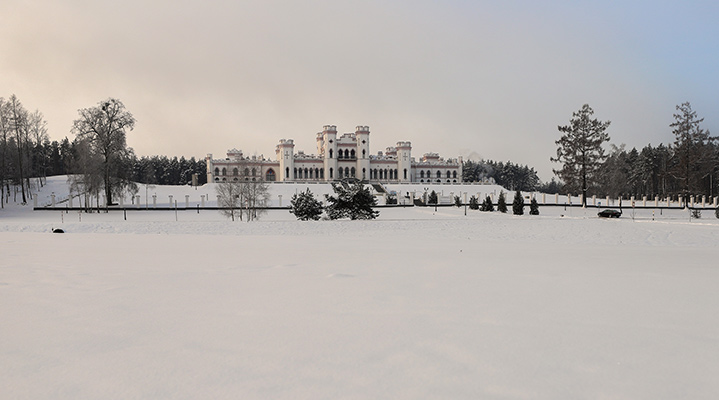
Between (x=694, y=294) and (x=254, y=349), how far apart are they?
18.7ft

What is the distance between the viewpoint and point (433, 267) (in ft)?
26.2

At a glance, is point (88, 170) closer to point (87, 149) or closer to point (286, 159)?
point (87, 149)

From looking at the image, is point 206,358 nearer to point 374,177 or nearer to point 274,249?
point 274,249

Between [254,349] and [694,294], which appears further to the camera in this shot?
[694,294]

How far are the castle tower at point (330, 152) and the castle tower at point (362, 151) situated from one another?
517cm

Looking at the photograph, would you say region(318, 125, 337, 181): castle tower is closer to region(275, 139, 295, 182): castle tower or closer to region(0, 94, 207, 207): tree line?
region(275, 139, 295, 182): castle tower

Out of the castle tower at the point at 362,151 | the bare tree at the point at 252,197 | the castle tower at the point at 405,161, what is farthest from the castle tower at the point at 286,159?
the bare tree at the point at 252,197

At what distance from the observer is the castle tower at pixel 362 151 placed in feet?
315

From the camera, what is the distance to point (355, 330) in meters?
4.08

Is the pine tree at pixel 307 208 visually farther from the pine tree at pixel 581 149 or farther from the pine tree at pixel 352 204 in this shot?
the pine tree at pixel 581 149

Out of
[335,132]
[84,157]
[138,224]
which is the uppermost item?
[335,132]

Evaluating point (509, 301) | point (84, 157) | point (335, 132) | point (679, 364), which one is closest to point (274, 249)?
point (509, 301)

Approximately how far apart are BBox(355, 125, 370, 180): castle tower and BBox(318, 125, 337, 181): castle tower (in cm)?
517

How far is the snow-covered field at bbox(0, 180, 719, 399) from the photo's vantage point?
9.76ft
